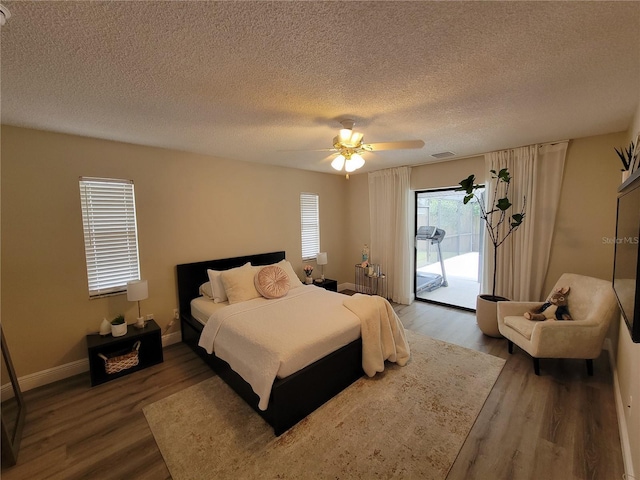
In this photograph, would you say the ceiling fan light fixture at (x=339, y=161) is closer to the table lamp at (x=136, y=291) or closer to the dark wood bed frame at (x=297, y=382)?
the dark wood bed frame at (x=297, y=382)

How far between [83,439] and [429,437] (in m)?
2.58

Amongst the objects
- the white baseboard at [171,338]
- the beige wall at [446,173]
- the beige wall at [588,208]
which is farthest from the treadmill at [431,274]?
the white baseboard at [171,338]

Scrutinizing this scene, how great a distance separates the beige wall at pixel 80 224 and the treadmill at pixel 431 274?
290 cm

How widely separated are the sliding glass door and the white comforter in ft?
8.63

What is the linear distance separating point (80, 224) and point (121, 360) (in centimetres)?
147

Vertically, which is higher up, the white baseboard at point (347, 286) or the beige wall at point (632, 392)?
the beige wall at point (632, 392)

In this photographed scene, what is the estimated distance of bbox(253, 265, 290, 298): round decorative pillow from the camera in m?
3.29

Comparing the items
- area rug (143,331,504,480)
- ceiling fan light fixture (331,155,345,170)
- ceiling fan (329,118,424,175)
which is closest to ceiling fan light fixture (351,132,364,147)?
ceiling fan (329,118,424,175)

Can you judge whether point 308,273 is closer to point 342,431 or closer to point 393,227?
point 393,227

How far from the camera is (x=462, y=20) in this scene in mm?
1205

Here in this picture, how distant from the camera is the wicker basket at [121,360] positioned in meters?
2.63

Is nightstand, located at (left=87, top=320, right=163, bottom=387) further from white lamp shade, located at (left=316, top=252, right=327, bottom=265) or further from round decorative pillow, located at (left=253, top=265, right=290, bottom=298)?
white lamp shade, located at (left=316, top=252, right=327, bottom=265)

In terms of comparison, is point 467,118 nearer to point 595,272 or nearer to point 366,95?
point 366,95

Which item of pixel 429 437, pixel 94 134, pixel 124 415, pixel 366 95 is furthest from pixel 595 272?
pixel 94 134
